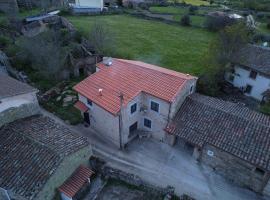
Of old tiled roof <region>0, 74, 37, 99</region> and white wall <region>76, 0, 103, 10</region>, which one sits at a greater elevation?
white wall <region>76, 0, 103, 10</region>

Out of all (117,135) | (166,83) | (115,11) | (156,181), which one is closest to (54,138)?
(117,135)

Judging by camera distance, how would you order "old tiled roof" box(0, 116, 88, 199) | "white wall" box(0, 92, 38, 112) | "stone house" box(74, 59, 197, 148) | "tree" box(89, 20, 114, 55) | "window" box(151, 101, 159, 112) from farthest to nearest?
"tree" box(89, 20, 114, 55) → "window" box(151, 101, 159, 112) → "stone house" box(74, 59, 197, 148) → "white wall" box(0, 92, 38, 112) → "old tiled roof" box(0, 116, 88, 199)

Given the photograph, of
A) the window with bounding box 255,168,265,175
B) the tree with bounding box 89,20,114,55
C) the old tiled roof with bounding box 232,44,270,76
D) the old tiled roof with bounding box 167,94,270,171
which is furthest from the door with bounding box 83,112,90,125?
the old tiled roof with bounding box 232,44,270,76

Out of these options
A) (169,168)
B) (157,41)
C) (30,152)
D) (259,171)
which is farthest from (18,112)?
(157,41)

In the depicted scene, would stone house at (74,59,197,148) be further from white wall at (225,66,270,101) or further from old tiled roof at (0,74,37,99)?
white wall at (225,66,270,101)

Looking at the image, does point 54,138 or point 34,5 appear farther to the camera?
point 34,5

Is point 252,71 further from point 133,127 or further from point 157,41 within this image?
point 157,41

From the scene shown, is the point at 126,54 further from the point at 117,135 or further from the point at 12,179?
the point at 12,179
